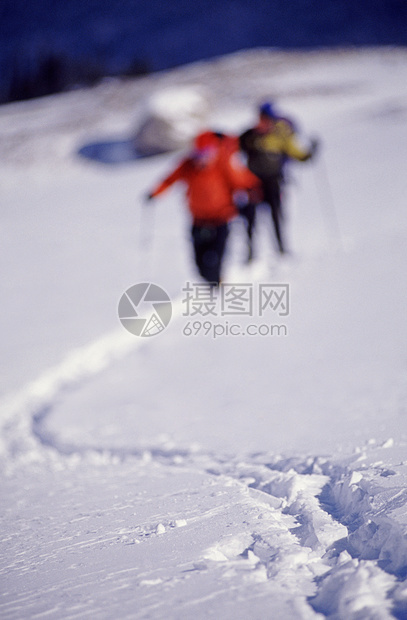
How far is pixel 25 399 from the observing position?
9.26ft

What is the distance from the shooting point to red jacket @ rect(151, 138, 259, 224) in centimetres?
397

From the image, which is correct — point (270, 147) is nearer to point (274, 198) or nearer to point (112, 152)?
point (274, 198)

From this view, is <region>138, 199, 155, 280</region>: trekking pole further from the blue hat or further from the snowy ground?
the blue hat

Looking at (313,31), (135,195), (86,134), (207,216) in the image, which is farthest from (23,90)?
(313,31)

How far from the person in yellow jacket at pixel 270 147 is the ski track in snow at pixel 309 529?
3.28m

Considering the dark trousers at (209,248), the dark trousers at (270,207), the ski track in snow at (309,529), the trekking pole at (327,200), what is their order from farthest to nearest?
the trekking pole at (327,200) → the dark trousers at (270,207) → the dark trousers at (209,248) → the ski track in snow at (309,529)

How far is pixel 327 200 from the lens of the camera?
7.32 meters

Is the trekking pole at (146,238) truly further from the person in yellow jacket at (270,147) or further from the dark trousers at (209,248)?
the person in yellow jacket at (270,147)

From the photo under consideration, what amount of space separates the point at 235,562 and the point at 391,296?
275 centimetres

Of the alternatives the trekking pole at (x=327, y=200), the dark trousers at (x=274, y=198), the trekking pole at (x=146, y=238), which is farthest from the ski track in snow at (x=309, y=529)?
the trekking pole at (x=327, y=200)

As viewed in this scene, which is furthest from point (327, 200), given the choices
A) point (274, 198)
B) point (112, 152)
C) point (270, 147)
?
point (112, 152)

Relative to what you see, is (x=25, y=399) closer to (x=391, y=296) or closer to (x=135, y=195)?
(x=391, y=296)

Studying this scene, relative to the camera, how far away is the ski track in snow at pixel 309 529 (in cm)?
114

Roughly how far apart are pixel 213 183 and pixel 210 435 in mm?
2394
